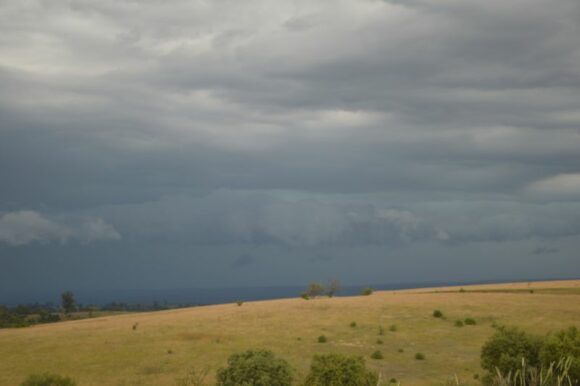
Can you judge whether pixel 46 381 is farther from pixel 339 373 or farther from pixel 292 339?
pixel 292 339

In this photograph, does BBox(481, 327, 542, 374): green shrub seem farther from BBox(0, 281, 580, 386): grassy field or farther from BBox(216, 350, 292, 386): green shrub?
BBox(216, 350, 292, 386): green shrub

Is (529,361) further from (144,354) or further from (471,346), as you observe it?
(144,354)

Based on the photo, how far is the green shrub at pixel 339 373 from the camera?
39.7 metres

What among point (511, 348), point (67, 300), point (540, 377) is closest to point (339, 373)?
point (511, 348)

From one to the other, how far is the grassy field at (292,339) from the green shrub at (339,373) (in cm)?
572

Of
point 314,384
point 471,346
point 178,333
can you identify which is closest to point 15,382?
point 178,333

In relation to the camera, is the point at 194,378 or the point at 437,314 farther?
the point at 437,314

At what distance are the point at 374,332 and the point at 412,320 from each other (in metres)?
7.40

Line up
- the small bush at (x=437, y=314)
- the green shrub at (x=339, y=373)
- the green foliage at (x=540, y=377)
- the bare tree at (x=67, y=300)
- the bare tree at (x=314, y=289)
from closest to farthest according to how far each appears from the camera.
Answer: the green foliage at (x=540, y=377) < the green shrub at (x=339, y=373) < the small bush at (x=437, y=314) < the bare tree at (x=314, y=289) < the bare tree at (x=67, y=300)

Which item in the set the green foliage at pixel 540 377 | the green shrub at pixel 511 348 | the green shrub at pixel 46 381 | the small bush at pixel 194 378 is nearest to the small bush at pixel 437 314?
the green shrub at pixel 511 348

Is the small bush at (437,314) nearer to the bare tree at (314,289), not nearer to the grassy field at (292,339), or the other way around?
the grassy field at (292,339)

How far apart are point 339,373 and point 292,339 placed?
21.1m

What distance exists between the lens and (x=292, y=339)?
60.4m

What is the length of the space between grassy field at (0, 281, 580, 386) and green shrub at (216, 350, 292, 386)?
5423 millimetres
